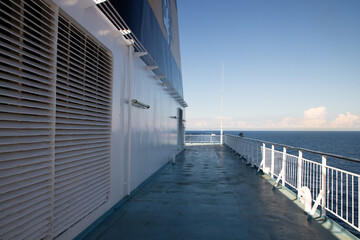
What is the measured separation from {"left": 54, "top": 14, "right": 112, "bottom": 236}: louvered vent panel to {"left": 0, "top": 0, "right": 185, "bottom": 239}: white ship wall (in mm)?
120

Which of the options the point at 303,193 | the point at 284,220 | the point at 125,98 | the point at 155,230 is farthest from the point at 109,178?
the point at 303,193

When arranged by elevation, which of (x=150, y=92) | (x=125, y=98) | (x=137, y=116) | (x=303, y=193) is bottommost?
(x=303, y=193)

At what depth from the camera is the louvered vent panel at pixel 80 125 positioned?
2172 mm

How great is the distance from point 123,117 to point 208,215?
2059mm

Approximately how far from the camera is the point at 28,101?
175 centimetres

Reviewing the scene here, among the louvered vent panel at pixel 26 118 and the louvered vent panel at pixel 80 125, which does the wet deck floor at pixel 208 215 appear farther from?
the louvered vent panel at pixel 26 118

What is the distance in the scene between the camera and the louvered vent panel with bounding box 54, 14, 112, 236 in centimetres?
217

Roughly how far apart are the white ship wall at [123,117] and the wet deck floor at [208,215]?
28 cm

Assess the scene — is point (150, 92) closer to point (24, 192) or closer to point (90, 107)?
point (90, 107)

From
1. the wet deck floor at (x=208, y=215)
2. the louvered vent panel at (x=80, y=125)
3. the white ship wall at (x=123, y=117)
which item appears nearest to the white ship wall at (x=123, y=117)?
the white ship wall at (x=123, y=117)

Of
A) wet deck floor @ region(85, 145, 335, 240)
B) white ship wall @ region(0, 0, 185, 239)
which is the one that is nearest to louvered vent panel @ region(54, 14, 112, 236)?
white ship wall @ region(0, 0, 185, 239)

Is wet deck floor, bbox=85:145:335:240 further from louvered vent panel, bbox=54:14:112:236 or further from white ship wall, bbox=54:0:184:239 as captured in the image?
louvered vent panel, bbox=54:14:112:236

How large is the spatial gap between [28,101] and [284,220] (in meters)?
3.34

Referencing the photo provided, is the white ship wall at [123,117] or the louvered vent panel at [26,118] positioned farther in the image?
the white ship wall at [123,117]
